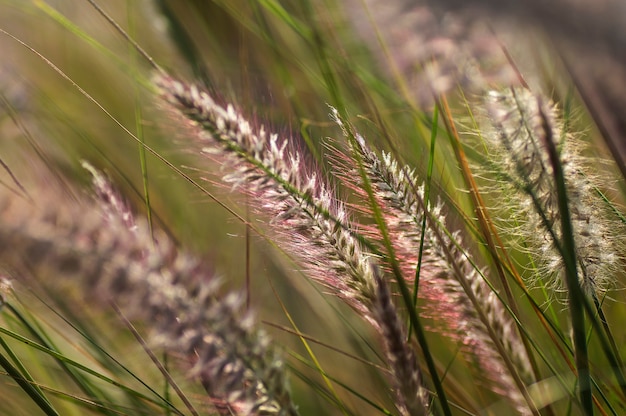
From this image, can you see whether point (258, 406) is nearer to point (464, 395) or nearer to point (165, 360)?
point (165, 360)

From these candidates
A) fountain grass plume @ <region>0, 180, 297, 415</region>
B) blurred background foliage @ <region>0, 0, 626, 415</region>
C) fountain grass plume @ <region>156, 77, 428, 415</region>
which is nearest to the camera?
fountain grass plume @ <region>0, 180, 297, 415</region>

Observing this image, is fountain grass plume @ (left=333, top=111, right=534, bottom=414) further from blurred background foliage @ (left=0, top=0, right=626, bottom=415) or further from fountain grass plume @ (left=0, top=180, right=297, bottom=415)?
fountain grass plume @ (left=0, top=180, right=297, bottom=415)

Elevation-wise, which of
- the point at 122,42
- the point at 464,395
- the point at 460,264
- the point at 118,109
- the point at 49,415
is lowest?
the point at 49,415

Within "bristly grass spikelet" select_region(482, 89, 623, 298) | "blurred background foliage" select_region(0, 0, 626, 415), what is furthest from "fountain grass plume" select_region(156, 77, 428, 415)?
"bristly grass spikelet" select_region(482, 89, 623, 298)

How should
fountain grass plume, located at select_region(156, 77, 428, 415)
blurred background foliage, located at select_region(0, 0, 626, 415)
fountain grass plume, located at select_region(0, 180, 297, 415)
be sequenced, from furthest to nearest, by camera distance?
blurred background foliage, located at select_region(0, 0, 626, 415) → fountain grass plume, located at select_region(156, 77, 428, 415) → fountain grass plume, located at select_region(0, 180, 297, 415)

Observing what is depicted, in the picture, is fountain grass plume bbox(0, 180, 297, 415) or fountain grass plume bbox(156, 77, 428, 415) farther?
fountain grass plume bbox(156, 77, 428, 415)

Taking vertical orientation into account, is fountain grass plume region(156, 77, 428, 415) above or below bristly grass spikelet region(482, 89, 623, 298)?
below

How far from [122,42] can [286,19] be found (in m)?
0.60

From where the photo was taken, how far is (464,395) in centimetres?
75

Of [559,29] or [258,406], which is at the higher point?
[559,29]

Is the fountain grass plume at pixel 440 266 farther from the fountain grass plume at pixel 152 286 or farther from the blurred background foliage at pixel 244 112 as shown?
the fountain grass plume at pixel 152 286

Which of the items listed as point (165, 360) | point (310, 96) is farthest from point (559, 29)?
point (310, 96)

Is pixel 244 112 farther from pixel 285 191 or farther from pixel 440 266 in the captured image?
pixel 440 266

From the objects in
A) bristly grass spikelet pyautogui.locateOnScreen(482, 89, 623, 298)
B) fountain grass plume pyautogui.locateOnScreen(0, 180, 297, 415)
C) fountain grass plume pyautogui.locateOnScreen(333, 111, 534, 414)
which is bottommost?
fountain grass plume pyautogui.locateOnScreen(0, 180, 297, 415)
